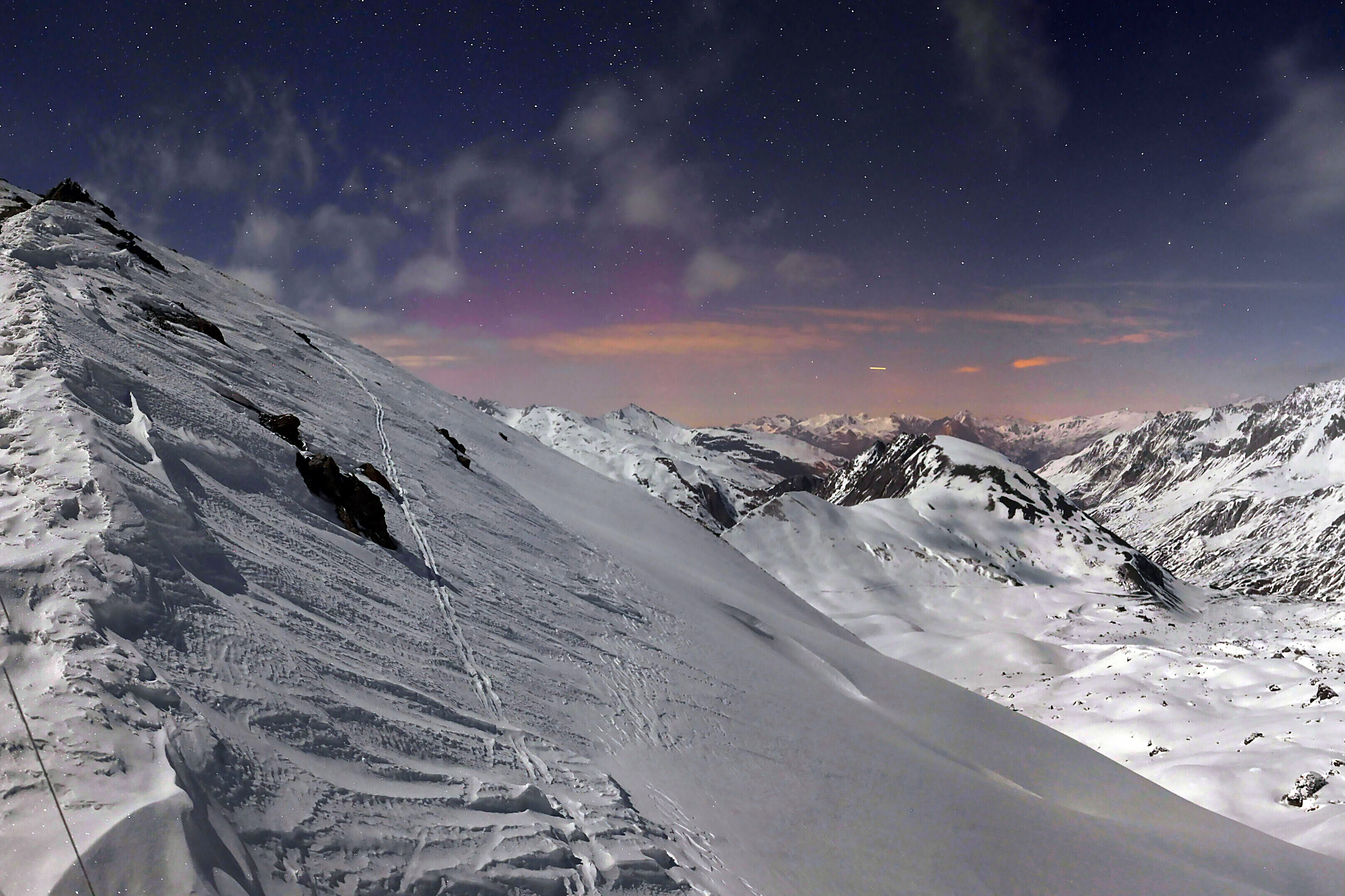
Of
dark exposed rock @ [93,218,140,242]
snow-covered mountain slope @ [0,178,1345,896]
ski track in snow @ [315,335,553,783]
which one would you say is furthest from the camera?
dark exposed rock @ [93,218,140,242]

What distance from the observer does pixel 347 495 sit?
1438 cm

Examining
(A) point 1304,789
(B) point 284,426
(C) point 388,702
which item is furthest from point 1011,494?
(C) point 388,702

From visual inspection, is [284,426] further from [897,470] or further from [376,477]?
[897,470]

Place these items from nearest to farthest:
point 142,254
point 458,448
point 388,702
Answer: point 388,702, point 142,254, point 458,448

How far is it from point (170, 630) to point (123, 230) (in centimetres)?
3778

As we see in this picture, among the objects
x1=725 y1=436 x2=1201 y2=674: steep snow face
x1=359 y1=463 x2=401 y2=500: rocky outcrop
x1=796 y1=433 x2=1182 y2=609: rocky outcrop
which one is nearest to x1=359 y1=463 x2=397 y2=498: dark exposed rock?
x1=359 y1=463 x2=401 y2=500: rocky outcrop

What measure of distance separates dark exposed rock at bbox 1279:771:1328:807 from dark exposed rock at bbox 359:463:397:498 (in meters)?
38.8

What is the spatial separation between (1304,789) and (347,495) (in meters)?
40.0

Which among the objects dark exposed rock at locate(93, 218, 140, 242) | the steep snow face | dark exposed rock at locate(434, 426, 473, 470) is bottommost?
dark exposed rock at locate(434, 426, 473, 470)

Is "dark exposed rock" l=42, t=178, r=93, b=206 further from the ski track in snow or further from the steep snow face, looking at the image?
the steep snow face

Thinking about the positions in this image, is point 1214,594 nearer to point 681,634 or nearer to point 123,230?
point 681,634

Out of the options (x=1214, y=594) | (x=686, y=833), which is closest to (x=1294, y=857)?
(x=686, y=833)

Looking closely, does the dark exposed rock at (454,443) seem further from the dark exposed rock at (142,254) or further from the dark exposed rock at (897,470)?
the dark exposed rock at (897,470)

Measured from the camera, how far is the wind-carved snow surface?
31906mm
